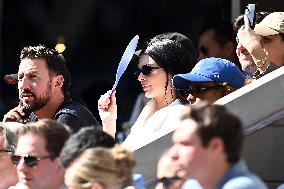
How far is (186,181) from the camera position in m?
6.16

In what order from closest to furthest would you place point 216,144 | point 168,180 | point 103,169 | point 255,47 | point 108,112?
point 216,144, point 103,169, point 168,180, point 108,112, point 255,47

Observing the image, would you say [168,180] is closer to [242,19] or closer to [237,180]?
[237,180]

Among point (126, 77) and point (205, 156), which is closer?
point (205, 156)

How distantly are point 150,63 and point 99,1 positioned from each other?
230 inches

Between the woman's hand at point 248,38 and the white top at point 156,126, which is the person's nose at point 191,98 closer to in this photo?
the white top at point 156,126

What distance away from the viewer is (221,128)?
19.1ft

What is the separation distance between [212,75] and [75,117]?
114 centimetres

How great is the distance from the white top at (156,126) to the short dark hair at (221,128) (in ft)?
5.11

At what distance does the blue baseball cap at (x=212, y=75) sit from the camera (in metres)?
7.73

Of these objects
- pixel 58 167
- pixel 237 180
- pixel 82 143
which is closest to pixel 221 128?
pixel 237 180

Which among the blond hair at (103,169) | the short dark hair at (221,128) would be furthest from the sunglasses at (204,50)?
the short dark hair at (221,128)

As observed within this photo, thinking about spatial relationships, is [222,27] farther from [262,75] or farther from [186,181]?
[186,181]

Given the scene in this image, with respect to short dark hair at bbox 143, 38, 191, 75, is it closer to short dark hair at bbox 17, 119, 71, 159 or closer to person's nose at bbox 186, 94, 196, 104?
person's nose at bbox 186, 94, 196, 104

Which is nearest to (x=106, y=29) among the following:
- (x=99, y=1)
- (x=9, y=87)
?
(x=99, y=1)
